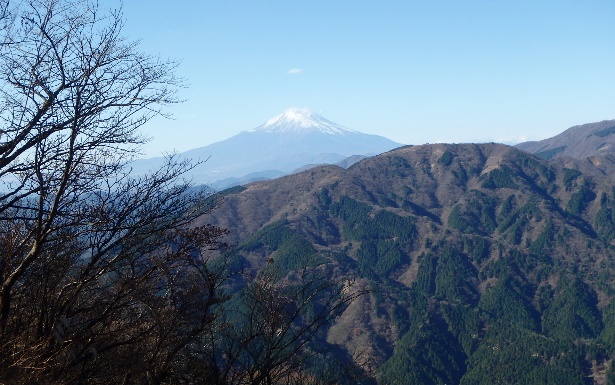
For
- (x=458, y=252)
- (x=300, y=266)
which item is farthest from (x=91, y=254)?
(x=458, y=252)

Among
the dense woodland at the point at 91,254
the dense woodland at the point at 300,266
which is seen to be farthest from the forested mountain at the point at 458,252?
the dense woodland at the point at 91,254

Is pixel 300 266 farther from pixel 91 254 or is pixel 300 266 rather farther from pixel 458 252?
pixel 458 252

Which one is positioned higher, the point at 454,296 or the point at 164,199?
the point at 164,199

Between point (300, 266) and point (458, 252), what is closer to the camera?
point (300, 266)

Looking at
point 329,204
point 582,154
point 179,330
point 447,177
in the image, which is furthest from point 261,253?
point 582,154

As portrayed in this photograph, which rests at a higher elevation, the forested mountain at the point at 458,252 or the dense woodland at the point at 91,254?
the dense woodland at the point at 91,254

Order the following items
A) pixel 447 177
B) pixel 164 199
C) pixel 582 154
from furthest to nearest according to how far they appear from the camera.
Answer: pixel 582 154 → pixel 447 177 → pixel 164 199

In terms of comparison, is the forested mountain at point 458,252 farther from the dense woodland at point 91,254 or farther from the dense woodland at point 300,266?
the dense woodland at point 91,254

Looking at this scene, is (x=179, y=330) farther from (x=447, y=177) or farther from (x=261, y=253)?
(x=447, y=177)

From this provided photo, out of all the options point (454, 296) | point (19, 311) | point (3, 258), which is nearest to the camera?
point (3, 258)
